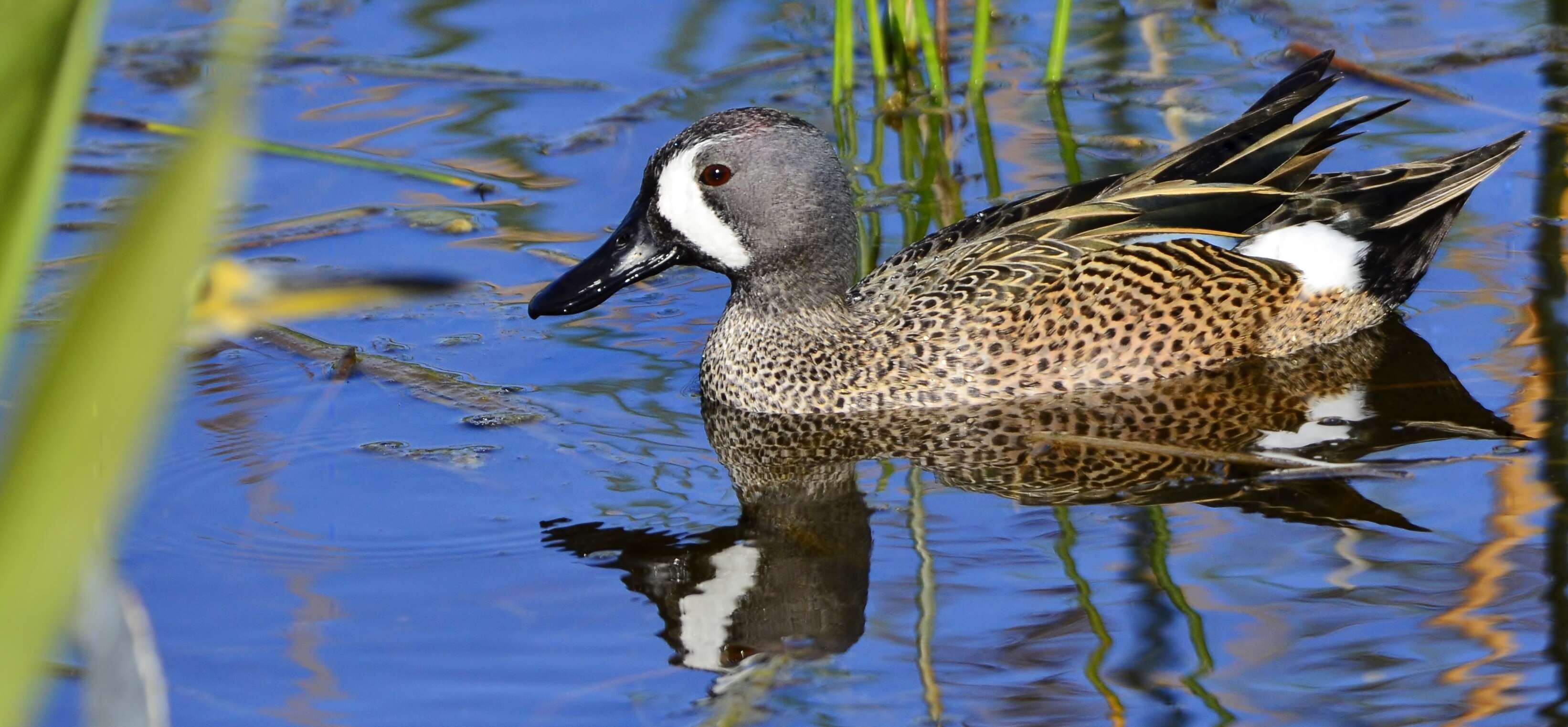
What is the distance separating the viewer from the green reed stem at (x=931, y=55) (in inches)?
296

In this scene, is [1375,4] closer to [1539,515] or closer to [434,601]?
[1539,515]

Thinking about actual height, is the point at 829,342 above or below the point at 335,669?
above

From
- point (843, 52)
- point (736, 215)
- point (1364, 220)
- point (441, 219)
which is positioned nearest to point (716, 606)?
point (736, 215)

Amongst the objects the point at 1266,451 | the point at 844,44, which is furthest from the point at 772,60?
the point at 1266,451

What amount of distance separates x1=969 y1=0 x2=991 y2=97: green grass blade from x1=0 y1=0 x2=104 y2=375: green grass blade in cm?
658

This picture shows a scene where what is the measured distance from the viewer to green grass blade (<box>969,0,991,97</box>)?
7336mm

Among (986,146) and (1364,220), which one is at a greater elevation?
(986,146)

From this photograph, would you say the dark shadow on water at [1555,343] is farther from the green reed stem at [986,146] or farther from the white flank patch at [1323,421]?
the green reed stem at [986,146]

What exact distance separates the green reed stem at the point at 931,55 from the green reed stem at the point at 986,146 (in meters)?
0.15

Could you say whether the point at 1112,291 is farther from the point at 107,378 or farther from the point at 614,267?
the point at 107,378

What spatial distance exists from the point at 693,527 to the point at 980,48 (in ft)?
12.9

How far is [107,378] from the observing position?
2.83 ft

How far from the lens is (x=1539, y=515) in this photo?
407cm

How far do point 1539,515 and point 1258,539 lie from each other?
2.16 feet
